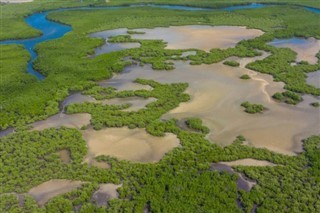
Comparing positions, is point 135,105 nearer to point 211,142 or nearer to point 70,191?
point 211,142

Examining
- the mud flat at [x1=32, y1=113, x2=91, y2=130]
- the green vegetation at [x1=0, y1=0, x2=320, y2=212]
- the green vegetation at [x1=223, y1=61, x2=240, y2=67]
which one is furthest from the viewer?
the green vegetation at [x1=223, y1=61, x2=240, y2=67]

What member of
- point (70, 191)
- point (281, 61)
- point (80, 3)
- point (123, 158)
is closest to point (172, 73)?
point (281, 61)

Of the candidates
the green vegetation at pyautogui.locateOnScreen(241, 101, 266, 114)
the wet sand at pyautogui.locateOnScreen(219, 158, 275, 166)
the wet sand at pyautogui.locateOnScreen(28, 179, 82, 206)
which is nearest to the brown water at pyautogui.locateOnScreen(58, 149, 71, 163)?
the wet sand at pyautogui.locateOnScreen(28, 179, 82, 206)

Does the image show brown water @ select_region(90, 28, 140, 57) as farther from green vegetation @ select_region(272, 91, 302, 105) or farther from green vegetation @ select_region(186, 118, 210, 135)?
green vegetation @ select_region(272, 91, 302, 105)

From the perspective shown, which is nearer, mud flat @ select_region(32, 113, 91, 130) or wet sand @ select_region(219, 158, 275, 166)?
wet sand @ select_region(219, 158, 275, 166)

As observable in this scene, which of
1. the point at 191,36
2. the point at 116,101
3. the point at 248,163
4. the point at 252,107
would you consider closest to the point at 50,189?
the point at 116,101

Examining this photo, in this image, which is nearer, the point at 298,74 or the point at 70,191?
the point at 70,191

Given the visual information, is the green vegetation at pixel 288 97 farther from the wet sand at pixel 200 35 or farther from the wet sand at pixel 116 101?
the wet sand at pixel 200 35
